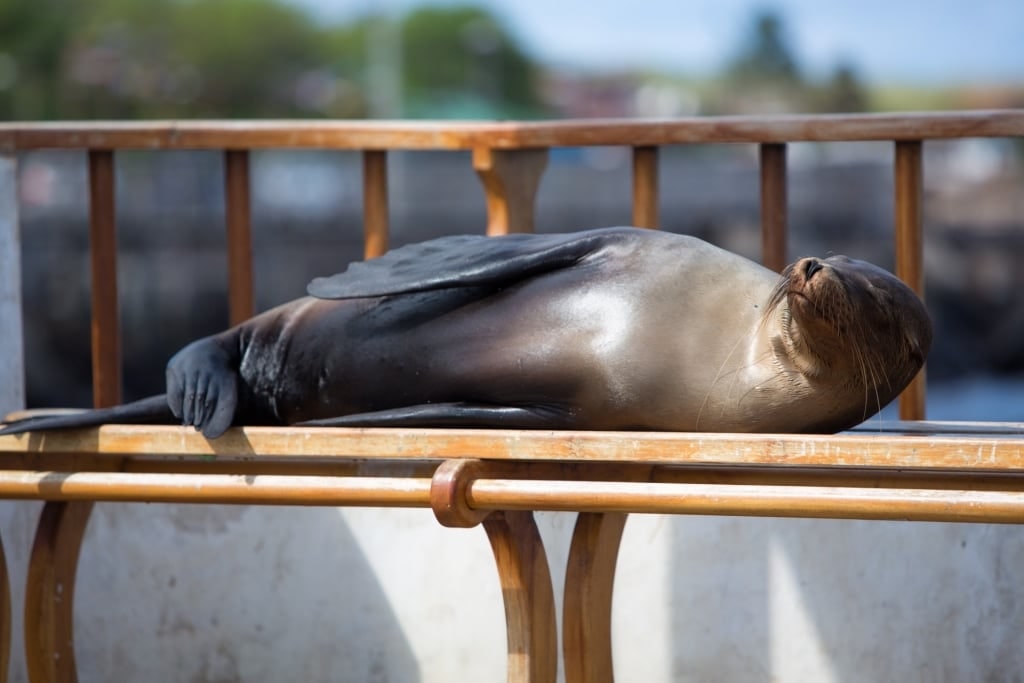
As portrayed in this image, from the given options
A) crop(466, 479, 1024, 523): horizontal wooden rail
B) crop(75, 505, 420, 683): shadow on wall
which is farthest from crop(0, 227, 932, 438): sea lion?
crop(75, 505, 420, 683): shadow on wall

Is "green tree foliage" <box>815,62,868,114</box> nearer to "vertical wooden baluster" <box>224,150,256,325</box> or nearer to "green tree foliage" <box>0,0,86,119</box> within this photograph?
"green tree foliage" <box>0,0,86,119</box>

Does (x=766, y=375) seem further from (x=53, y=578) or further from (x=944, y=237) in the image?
(x=944, y=237)

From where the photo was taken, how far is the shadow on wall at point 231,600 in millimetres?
3625

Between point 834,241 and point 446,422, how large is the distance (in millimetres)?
30880

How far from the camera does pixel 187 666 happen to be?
3.69m

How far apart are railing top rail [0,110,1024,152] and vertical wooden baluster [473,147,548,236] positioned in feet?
0.14

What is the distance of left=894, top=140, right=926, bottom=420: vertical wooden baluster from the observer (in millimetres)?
3594

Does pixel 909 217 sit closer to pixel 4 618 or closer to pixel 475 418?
pixel 475 418

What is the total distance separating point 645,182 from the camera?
3.75 m

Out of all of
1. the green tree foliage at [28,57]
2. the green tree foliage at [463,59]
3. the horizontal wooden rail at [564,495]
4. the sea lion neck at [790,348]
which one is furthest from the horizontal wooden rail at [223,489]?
the green tree foliage at [463,59]

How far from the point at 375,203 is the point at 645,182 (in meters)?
0.73

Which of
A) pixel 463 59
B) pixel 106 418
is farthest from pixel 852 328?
pixel 463 59

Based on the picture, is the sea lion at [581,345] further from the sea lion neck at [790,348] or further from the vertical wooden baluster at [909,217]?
the vertical wooden baluster at [909,217]

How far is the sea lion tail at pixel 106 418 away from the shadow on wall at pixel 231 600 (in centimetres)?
60
